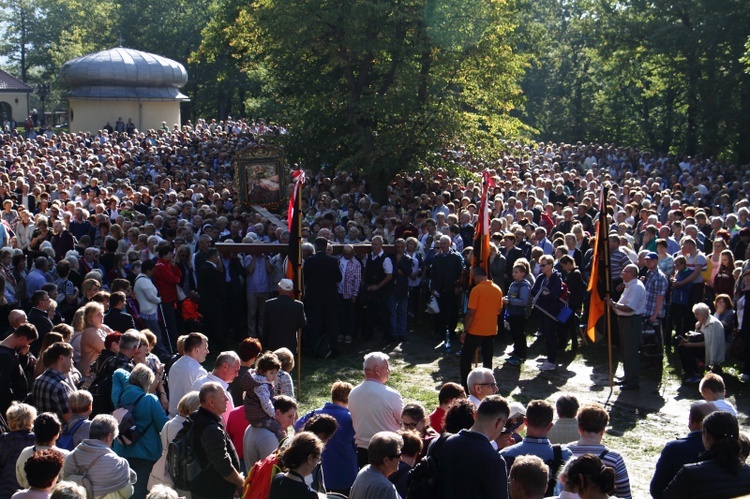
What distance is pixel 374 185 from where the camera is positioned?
2539cm

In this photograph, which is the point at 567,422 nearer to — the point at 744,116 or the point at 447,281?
the point at 447,281

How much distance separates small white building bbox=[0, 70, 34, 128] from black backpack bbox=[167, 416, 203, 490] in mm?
60614

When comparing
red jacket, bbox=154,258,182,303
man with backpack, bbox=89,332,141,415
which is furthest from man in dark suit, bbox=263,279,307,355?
man with backpack, bbox=89,332,141,415

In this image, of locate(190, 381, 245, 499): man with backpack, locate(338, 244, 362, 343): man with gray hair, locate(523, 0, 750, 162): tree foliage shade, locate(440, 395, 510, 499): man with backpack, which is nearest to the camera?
locate(440, 395, 510, 499): man with backpack

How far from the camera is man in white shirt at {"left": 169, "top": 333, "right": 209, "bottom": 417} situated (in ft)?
29.4

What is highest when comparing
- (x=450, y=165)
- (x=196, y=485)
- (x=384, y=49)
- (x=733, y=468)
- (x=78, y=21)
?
(x=78, y=21)

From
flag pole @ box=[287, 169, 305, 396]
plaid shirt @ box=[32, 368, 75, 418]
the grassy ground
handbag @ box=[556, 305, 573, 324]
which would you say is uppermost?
flag pole @ box=[287, 169, 305, 396]

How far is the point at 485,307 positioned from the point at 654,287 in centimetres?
277

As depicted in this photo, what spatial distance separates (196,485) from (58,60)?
231ft

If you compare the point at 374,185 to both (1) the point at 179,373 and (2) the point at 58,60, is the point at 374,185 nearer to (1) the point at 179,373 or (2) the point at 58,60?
(1) the point at 179,373

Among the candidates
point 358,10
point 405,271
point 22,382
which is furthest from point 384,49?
point 22,382

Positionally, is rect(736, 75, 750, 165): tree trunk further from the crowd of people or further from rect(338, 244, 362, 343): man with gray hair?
rect(338, 244, 362, 343): man with gray hair

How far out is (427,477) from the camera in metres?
6.39

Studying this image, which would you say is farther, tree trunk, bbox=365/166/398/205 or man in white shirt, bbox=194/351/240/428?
tree trunk, bbox=365/166/398/205
